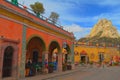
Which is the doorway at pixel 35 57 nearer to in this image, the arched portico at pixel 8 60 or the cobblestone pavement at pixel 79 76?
the cobblestone pavement at pixel 79 76

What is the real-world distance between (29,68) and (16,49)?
11.4ft

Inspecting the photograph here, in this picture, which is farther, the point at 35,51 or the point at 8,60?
the point at 35,51

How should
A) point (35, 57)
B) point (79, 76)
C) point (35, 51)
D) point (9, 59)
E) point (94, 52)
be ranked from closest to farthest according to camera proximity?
point (9, 59) → point (79, 76) → point (35, 51) → point (35, 57) → point (94, 52)

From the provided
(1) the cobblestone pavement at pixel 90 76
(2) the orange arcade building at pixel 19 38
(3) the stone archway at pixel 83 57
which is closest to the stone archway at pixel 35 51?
(2) the orange arcade building at pixel 19 38

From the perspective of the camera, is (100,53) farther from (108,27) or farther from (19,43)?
(108,27)

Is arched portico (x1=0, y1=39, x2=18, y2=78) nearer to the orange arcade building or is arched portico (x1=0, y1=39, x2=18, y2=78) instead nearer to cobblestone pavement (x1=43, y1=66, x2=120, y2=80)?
the orange arcade building

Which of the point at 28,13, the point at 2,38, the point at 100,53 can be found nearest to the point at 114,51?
the point at 100,53

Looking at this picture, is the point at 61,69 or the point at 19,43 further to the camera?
the point at 61,69

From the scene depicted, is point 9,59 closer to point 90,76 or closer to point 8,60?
point 8,60

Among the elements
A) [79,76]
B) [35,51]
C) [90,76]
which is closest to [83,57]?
[35,51]

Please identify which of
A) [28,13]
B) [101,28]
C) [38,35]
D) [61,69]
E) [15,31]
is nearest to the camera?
[15,31]

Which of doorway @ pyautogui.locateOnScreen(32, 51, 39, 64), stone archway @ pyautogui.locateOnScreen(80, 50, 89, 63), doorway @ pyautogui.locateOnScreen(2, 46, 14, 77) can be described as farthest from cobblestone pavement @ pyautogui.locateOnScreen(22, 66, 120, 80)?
stone archway @ pyautogui.locateOnScreen(80, 50, 89, 63)

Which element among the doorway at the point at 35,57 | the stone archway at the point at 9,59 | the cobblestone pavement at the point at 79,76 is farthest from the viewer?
the doorway at the point at 35,57

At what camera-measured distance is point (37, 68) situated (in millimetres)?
26891
